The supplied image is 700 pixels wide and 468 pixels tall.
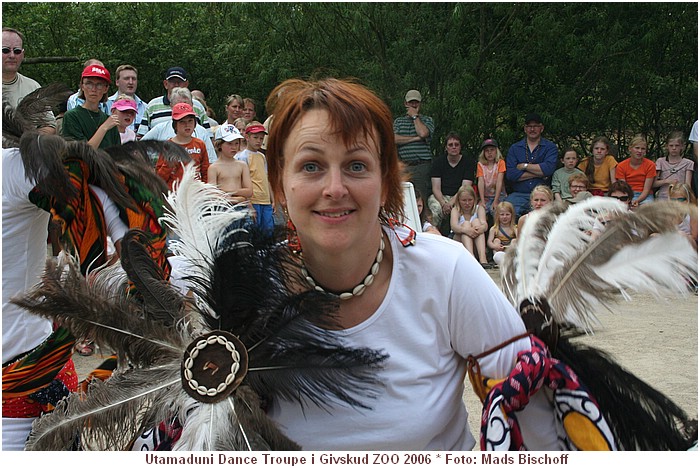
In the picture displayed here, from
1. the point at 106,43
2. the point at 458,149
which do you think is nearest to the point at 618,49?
the point at 458,149

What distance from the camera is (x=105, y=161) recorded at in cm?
264

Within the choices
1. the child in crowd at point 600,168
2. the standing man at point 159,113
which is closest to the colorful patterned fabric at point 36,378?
the standing man at point 159,113

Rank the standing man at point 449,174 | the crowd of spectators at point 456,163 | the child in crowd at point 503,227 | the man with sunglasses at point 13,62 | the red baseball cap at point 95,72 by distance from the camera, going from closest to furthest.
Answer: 1. the man with sunglasses at point 13,62
2. the red baseball cap at point 95,72
3. the crowd of spectators at point 456,163
4. the child in crowd at point 503,227
5. the standing man at point 449,174

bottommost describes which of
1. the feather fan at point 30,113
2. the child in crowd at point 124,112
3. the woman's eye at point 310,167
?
the child in crowd at point 124,112

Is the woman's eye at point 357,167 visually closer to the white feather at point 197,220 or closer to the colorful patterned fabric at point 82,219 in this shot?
the white feather at point 197,220

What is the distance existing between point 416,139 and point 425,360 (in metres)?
8.25

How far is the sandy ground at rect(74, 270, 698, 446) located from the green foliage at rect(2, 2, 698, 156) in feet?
18.2

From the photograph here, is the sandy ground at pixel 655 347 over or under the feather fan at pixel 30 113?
under

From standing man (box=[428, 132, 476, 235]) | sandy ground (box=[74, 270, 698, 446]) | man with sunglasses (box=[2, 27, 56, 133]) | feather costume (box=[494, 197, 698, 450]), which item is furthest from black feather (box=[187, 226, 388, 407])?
standing man (box=[428, 132, 476, 235])

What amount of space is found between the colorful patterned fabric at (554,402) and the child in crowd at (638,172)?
810 cm

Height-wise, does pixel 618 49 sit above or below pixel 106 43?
above

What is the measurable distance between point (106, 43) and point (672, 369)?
1451cm

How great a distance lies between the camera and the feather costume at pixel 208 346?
1775 mm
